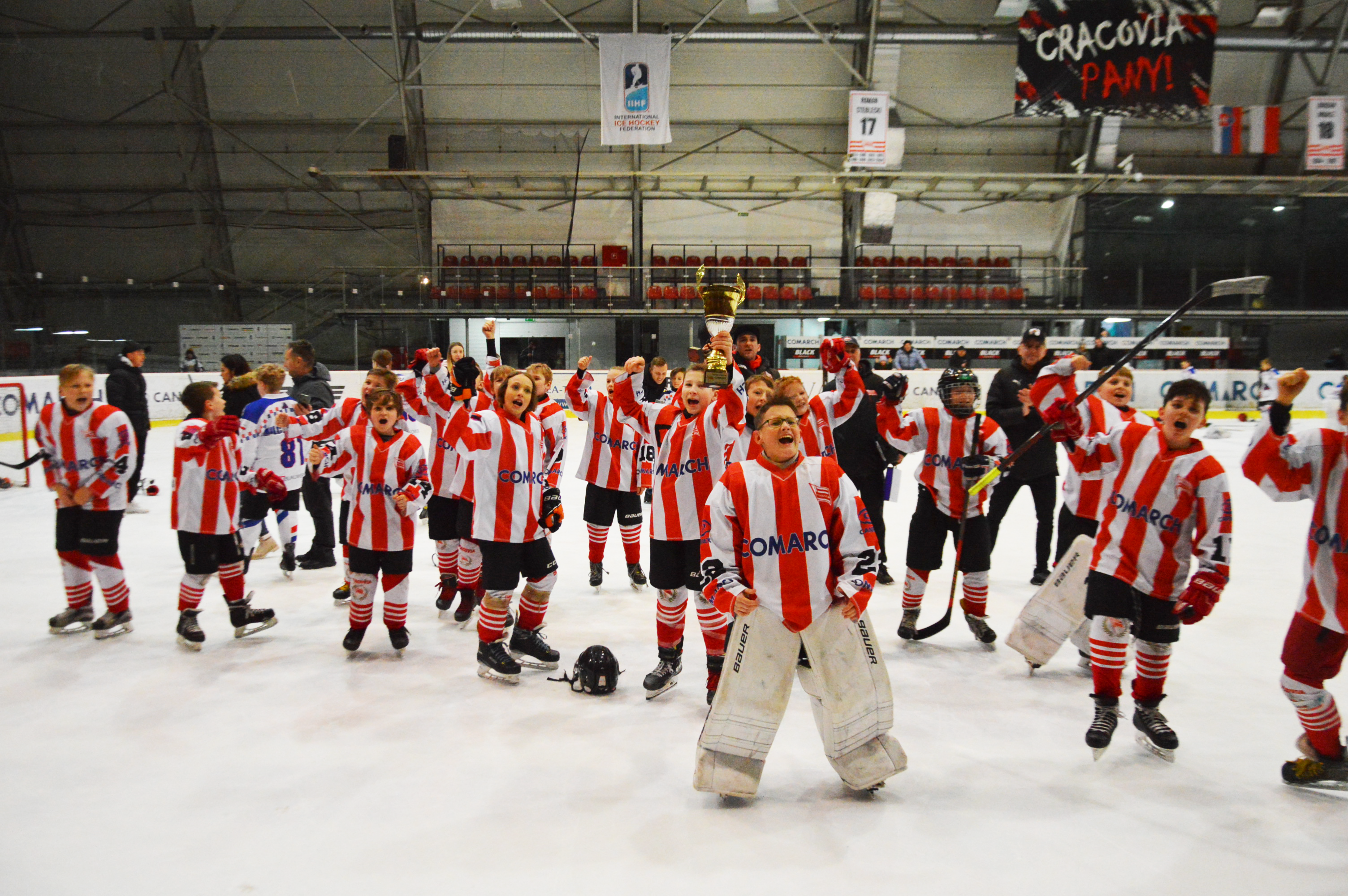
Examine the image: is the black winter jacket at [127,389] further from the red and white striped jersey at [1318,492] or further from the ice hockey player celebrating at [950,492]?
the red and white striped jersey at [1318,492]

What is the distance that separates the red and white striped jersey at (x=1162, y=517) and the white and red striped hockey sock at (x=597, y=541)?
3871 mm

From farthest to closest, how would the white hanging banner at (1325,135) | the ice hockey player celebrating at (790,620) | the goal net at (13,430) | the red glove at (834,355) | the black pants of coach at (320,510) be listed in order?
the white hanging banner at (1325,135), the goal net at (13,430), the black pants of coach at (320,510), the red glove at (834,355), the ice hockey player celebrating at (790,620)

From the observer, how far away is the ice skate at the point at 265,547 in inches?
294

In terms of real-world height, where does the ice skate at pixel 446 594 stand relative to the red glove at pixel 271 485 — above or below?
below

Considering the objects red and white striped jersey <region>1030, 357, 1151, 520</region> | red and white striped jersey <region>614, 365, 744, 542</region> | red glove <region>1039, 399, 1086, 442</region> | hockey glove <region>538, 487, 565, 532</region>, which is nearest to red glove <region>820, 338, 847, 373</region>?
red and white striped jersey <region>614, 365, 744, 542</region>

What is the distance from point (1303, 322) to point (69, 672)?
27749mm

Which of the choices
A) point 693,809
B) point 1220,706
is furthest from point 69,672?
point 1220,706

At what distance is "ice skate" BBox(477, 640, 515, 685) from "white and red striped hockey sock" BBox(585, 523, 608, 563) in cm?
216

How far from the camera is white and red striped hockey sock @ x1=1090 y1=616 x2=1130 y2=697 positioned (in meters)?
3.66

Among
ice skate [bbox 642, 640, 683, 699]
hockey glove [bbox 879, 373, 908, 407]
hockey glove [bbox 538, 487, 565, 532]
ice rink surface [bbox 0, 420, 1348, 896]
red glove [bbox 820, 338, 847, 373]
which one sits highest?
red glove [bbox 820, 338, 847, 373]

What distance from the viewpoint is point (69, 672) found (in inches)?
184

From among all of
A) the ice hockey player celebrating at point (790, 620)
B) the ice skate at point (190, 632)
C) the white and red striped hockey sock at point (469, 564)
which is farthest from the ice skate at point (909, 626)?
the ice skate at point (190, 632)

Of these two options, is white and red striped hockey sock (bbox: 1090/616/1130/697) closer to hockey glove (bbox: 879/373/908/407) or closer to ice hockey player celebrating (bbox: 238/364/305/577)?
hockey glove (bbox: 879/373/908/407)

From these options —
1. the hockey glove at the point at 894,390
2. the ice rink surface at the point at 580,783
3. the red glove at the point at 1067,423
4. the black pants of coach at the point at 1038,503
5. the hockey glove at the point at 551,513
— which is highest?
the hockey glove at the point at 894,390
